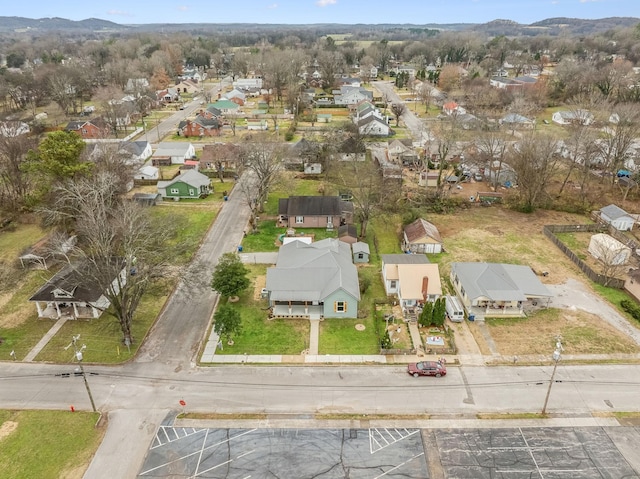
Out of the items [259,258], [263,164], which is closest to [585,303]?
[259,258]

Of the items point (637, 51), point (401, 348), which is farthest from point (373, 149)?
point (637, 51)

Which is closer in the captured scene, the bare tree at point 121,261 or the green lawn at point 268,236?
the bare tree at point 121,261

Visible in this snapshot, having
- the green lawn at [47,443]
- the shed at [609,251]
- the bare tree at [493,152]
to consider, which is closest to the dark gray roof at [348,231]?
the shed at [609,251]

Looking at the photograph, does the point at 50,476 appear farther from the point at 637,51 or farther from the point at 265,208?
the point at 637,51

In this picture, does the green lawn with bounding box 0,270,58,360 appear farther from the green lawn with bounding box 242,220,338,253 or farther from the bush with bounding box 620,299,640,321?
the bush with bounding box 620,299,640,321

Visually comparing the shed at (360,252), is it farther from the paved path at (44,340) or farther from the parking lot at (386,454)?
the paved path at (44,340)

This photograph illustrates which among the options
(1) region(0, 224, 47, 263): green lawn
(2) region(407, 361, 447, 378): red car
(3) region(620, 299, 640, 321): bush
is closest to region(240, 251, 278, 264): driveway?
(2) region(407, 361, 447, 378): red car
